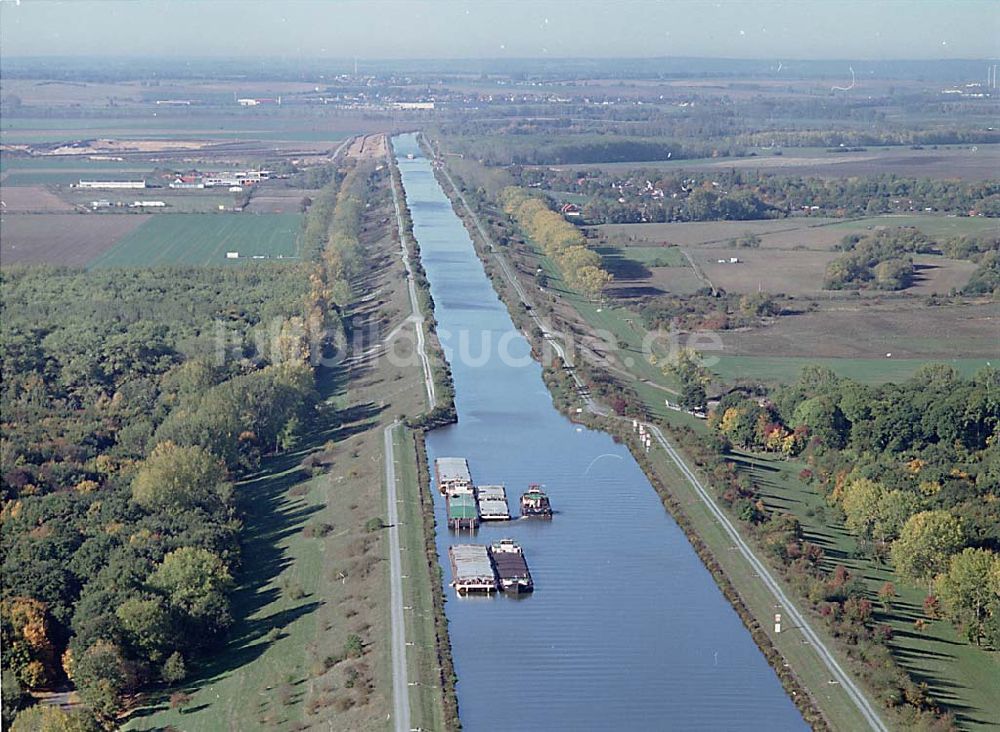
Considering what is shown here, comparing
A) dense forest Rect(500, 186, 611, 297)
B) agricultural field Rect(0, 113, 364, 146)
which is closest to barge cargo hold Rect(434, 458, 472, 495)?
dense forest Rect(500, 186, 611, 297)

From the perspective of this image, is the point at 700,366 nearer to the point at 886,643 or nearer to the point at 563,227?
the point at 886,643

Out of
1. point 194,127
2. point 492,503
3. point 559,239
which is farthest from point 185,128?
point 492,503

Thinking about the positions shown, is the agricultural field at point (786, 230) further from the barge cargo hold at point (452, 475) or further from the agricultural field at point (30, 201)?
the barge cargo hold at point (452, 475)

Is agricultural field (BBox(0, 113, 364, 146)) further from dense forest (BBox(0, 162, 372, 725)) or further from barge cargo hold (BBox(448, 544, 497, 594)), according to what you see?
barge cargo hold (BBox(448, 544, 497, 594))

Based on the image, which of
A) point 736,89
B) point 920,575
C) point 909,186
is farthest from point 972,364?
point 736,89

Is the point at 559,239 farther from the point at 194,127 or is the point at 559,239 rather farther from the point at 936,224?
the point at 194,127

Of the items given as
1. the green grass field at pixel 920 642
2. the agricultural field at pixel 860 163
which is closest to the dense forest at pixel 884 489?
the green grass field at pixel 920 642
